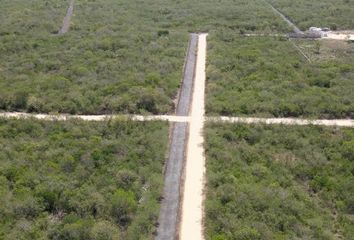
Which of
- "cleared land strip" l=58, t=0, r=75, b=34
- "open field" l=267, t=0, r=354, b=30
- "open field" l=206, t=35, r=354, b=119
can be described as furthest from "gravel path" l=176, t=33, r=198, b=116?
"open field" l=267, t=0, r=354, b=30

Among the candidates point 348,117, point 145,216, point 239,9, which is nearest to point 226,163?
point 145,216

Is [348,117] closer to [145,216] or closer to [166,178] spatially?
[166,178]

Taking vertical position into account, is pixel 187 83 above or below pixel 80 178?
above

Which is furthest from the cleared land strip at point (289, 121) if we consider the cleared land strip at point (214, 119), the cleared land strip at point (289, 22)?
the cleared land strip at point (289, 22)

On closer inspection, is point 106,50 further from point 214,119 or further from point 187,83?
point 214,119

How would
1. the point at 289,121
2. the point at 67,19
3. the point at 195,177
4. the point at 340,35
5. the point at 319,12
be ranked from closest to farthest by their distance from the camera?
1. the point at 195,177
2. the point at 289,121
3. the point at 340,35
4. the point at 67,19
5. the point at 319,12

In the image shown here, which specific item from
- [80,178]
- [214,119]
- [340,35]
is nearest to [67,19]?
[340,35]

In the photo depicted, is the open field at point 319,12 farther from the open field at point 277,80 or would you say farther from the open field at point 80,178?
the open field at point 80,178
